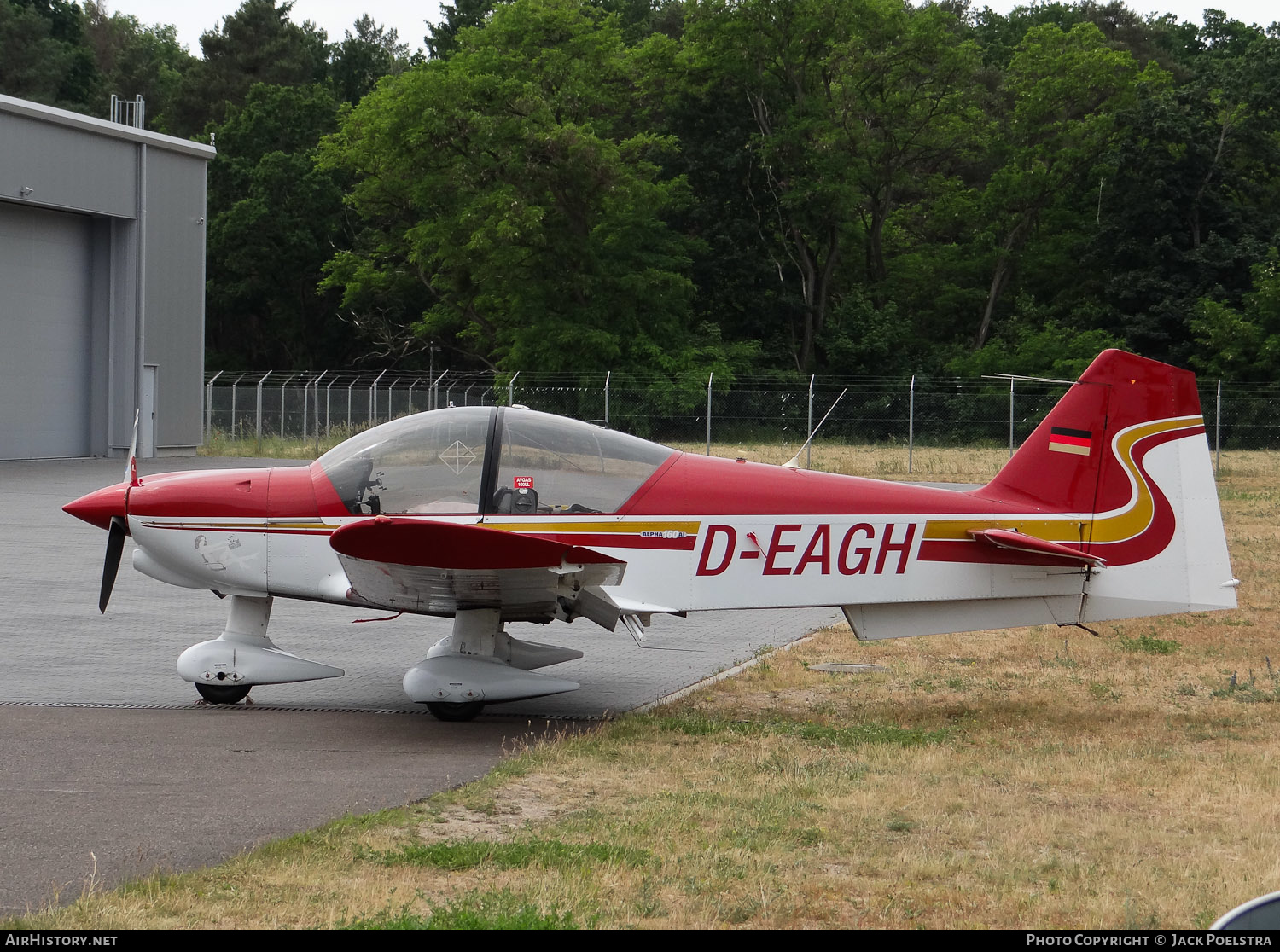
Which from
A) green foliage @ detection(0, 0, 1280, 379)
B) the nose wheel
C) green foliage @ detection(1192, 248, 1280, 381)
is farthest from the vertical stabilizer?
green foliage @ detection(1192, 248, 1280, 381)

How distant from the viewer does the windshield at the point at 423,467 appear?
312 inches

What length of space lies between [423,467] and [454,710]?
1.48 m

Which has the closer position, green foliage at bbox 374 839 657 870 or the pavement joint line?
green foliage at bbox 374 839 657 870

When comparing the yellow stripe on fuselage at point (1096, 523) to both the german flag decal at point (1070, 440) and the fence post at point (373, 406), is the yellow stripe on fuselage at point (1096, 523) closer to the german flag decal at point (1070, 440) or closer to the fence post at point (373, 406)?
the german flag decal at point (1070, 440)

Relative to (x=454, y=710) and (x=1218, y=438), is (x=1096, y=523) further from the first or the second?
(x=1218, y=438)

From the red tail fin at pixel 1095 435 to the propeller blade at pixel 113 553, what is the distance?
548cm

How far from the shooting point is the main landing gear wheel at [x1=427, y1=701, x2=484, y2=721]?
7895mm

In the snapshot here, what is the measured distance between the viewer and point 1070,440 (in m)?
8.28

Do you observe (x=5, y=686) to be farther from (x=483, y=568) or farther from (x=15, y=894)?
(x=15, y=894)

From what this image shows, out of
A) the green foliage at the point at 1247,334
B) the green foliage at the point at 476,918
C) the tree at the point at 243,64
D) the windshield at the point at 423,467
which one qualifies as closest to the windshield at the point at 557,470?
the windshield at the point at 423,467

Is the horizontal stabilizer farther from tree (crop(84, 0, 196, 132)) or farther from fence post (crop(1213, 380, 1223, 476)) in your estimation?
tree (crop(84, 0, 196, 132))

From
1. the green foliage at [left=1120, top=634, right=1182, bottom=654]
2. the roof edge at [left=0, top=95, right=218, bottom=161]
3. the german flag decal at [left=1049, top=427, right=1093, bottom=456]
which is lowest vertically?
the green foliage at [left=1120, top=634, right=1182, bottom=654]

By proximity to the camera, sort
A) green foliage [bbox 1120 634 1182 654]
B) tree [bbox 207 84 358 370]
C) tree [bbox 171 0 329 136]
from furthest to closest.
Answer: tree [bbox 171 0 329 136] < tree [bbox 207 84 358 370] < green foliage [bbox 1120 634 1182 654]

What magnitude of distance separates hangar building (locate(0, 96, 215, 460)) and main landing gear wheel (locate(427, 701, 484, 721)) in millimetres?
26703
